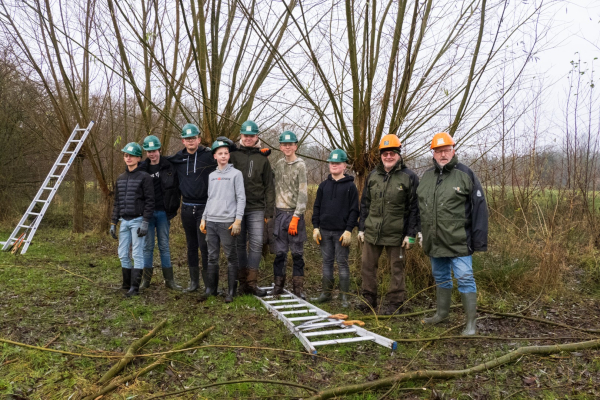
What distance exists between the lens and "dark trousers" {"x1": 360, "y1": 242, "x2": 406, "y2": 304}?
4.88 meters

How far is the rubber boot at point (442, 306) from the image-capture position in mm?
4598

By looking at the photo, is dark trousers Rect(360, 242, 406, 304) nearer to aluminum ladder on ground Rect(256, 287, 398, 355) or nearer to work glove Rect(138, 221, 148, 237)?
aluminum ladder on ground Rect(256, 287, 398, 355)

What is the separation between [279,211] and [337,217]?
795 mm

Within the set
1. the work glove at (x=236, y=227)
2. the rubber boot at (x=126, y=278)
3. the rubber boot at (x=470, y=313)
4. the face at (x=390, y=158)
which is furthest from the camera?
the rubber boot at (x=126, y=278)

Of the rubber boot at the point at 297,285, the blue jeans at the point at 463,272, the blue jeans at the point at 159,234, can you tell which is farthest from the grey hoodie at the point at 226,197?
the blue jeans at the point at 463,272

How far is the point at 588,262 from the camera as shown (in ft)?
23.5

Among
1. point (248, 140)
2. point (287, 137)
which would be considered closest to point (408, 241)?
point (287, 137)

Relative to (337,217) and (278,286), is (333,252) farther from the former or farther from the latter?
(278,286)

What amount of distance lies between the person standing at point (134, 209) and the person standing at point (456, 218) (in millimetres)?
3393

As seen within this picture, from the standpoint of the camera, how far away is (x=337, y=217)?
203 inches

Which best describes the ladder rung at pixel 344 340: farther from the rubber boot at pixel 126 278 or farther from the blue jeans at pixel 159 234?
the rubber boot at pixel 126 278

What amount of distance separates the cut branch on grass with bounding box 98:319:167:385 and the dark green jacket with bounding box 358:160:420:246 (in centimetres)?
258

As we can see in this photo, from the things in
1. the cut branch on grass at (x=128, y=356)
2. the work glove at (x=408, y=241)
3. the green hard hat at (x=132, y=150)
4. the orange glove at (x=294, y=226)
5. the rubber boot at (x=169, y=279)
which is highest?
the green hard hat at (x=132, y=150)

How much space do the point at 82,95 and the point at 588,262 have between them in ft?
34.1
